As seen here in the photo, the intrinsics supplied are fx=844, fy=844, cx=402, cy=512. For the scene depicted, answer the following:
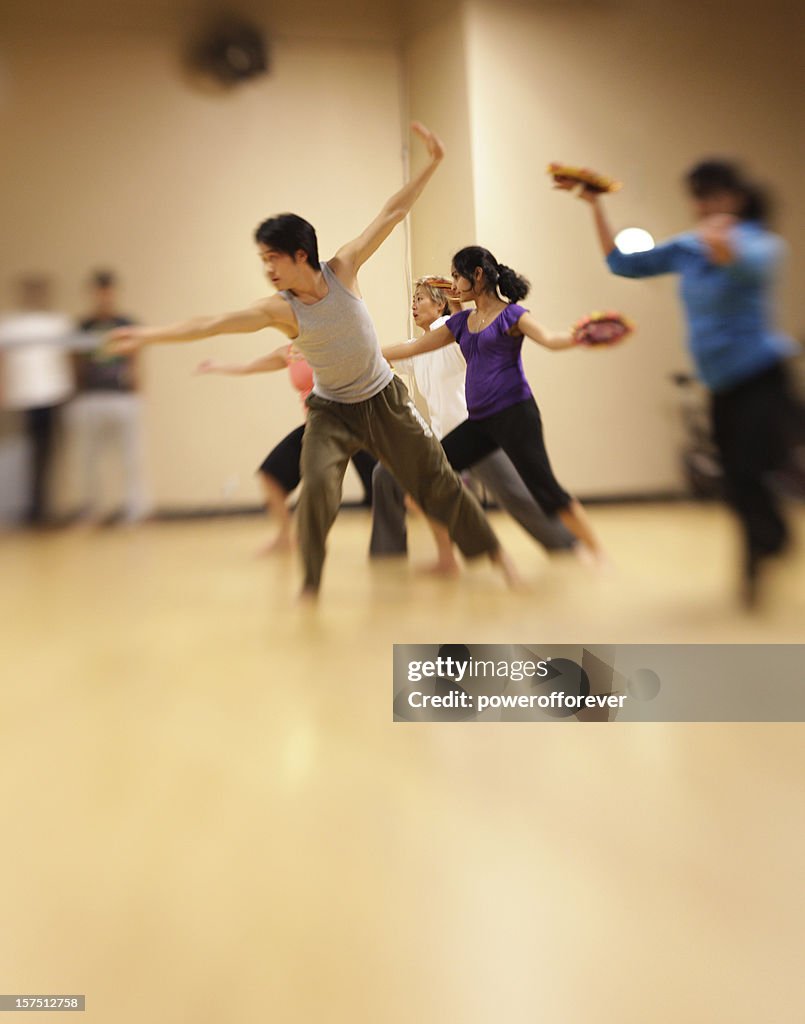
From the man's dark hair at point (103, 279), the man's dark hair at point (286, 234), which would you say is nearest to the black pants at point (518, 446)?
the man's dark hair at point (286, 234)

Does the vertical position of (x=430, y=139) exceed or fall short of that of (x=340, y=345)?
it exceeds it

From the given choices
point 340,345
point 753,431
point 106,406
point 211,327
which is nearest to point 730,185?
point 753,431

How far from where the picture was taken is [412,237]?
2.63 ft

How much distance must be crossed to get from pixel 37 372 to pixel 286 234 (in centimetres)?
27

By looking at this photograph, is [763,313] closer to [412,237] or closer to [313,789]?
[412,237]

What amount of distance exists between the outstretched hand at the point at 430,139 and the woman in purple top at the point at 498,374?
0.09 meters

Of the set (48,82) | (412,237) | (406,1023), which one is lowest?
(406,1023)

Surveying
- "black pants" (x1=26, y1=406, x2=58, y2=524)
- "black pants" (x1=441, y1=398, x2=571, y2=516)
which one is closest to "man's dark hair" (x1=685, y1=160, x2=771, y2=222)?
"black pants" (x1=441, y1=398, x2=571, y2=516)

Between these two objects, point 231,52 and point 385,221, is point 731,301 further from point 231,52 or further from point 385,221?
point 231,52

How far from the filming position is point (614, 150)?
0.80 metres

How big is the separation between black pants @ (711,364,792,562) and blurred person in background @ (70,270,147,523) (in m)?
0.55

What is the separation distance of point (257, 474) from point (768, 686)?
0.55 meters

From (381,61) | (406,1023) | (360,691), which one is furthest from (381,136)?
(406,1023)

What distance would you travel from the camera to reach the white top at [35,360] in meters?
0.78
